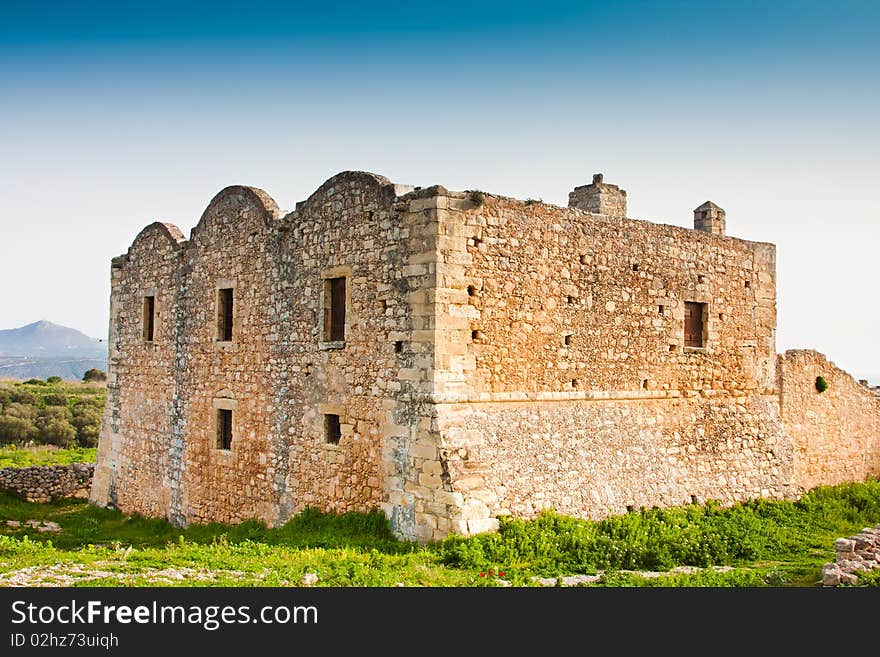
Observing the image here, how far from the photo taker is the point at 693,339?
48.4ft

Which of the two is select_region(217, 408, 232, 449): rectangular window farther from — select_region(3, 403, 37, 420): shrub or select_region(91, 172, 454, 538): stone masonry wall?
select_region(3, 403, 37, 420): shrub

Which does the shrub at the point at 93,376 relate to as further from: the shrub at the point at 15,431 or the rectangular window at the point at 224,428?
the rectangular window at the point at 224,428

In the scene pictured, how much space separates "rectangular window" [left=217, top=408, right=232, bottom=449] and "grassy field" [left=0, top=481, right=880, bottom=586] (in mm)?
1462

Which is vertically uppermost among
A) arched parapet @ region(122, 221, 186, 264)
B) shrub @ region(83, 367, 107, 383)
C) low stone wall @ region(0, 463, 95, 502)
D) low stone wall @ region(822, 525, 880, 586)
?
arched parapet @ region(122, 221, 186, 264)

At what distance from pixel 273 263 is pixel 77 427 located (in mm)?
23011

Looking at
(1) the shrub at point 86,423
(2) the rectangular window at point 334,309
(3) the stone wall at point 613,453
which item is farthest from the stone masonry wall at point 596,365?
(1) the shrub at point 86,423

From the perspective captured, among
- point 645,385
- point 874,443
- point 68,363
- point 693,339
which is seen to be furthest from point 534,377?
point 68,363

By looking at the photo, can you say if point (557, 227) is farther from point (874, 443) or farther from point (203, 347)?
point (874, 443)

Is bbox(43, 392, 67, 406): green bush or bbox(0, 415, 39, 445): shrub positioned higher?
bbox(43, 392, 67, 406): green bush

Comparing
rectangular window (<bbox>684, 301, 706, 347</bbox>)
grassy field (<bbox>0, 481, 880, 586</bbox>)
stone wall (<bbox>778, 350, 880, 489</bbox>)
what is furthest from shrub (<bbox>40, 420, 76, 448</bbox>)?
stone wall (<bbox>778, 350, 880, 489</bbox>)

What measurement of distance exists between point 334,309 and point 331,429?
1.80 metres

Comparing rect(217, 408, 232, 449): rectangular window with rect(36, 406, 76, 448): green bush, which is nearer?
rect(217, 408, 232, 449): rectangular window

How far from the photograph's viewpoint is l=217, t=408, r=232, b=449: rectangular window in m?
14.8

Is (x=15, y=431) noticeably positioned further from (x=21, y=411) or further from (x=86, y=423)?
(x=86, y=423)
